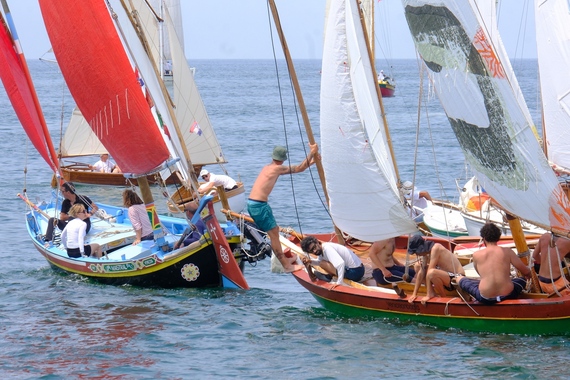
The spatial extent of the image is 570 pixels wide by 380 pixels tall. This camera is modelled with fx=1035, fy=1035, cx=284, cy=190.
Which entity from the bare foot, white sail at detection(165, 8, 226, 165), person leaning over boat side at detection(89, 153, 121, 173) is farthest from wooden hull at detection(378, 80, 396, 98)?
the bare foot

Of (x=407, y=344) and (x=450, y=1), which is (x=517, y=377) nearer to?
(x=407, y=344)

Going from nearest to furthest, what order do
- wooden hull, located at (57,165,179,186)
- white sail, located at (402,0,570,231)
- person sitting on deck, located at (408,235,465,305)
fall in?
white sail, located at (402,0,570,231)
person sitting on deck, located at (408,235,465,305)
wooden hull, located at (57,165,179,186)

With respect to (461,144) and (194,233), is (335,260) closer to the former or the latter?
(461,144)

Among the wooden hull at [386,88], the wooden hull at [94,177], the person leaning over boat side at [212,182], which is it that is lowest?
the wooden hull at [94,177]

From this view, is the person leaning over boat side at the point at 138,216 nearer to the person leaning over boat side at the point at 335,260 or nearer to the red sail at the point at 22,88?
the red sail at the point at 22,88

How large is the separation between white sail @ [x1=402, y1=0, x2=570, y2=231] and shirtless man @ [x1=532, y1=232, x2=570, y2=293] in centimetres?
59

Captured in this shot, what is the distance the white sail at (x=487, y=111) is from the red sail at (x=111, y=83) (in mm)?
6128

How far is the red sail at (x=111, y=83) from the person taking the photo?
1895 centimetres

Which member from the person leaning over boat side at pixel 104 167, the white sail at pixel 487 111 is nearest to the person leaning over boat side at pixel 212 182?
the person leaning over boat side at pixel 104 167

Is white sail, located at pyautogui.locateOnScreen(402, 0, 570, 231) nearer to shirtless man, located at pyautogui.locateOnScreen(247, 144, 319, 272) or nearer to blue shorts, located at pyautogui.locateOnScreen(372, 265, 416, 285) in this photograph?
blue shorts, located at pyautogui.locateOnScreen(372, 265, 416, 285)

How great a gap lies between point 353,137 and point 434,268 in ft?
7.82

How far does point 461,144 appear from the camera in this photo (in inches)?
596

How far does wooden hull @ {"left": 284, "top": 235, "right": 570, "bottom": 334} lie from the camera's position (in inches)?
562

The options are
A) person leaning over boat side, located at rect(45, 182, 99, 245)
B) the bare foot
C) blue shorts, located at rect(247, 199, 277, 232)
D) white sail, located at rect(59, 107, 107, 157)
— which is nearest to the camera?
blue shorts, located at rect(247, 199, 277, 232)
